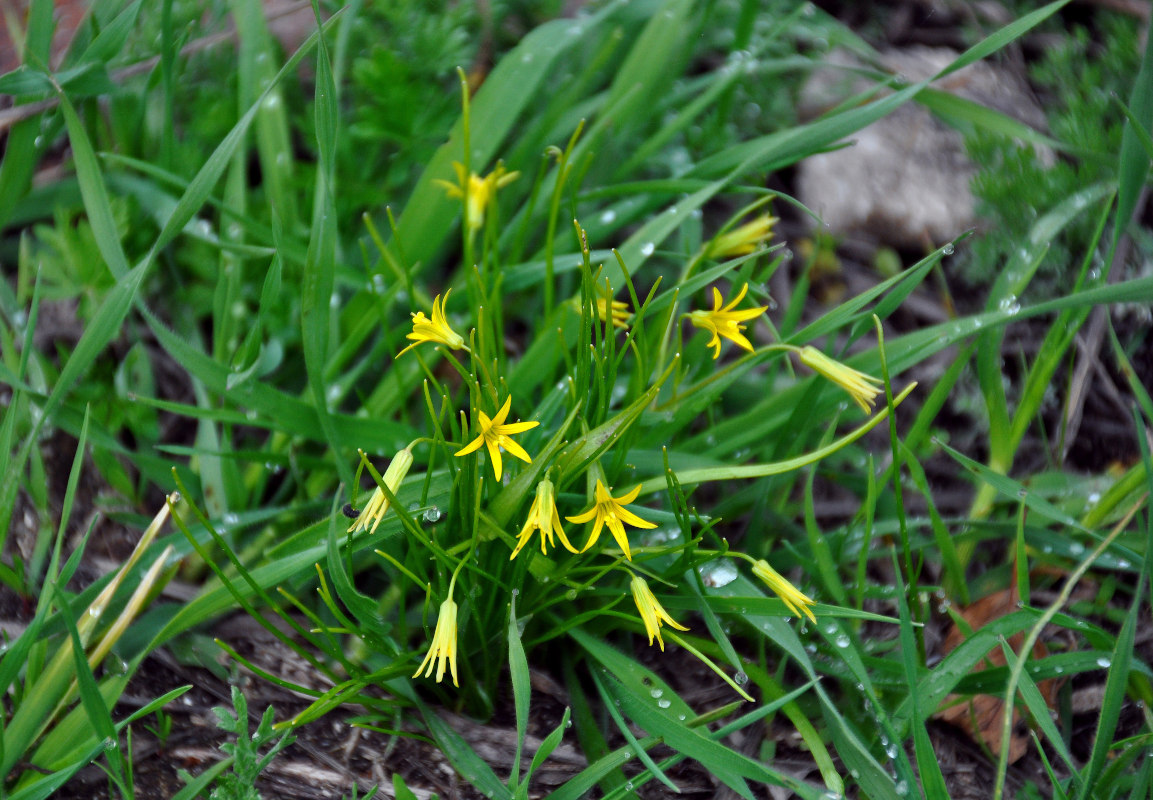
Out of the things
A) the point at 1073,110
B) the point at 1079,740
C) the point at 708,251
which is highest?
the point at 1073,110

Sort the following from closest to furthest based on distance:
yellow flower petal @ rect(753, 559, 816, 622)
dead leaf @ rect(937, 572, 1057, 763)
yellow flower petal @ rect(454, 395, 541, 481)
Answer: yellow flower petal @ rect(454, 395, 541, 481) → yellow flower petal @ rect(753, 559, 816, 622) → dead leaf @ rect(937, 572, 1057, 763)

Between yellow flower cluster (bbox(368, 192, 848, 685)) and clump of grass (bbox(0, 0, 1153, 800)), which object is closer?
yellow flower cluster (bbox(368, 192, 848, 685))

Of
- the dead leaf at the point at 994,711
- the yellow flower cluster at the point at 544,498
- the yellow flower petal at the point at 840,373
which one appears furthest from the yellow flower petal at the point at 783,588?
the dead leaf at the point at 994,711

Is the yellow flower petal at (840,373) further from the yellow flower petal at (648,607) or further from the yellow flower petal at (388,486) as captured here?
the yellow flower petal at (388,486)

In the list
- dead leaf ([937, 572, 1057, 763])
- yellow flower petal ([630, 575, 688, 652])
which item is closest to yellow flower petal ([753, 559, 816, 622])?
yellow flower petal ([630, 575, 688, 652])

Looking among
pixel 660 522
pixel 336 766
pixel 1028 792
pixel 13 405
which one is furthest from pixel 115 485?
pixel 1028 792

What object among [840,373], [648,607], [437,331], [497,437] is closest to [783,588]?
[648,607]

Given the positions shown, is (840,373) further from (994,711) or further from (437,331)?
(994,711)

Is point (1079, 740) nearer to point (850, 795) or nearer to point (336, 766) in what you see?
point (850, 795)

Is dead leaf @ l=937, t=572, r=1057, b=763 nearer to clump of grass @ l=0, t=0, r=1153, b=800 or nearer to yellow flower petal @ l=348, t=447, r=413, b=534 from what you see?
clump of grass @ l=0, t=0, r=1153, b=800

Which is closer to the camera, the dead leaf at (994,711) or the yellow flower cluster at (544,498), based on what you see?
the yellow flower cluster at (544,498)

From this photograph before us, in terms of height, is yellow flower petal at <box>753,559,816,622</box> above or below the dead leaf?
above
